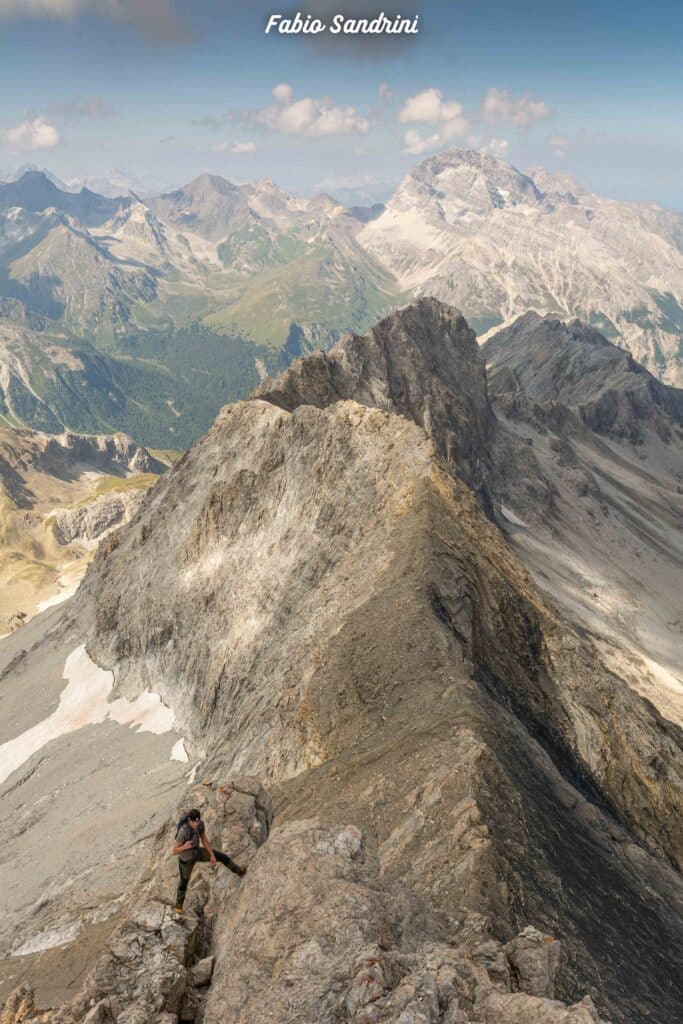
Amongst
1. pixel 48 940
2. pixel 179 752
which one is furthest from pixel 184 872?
pixel 179 752

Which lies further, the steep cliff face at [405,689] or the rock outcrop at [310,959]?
the steep cliff face at [405,689]

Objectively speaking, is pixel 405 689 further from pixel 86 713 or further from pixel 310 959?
pixel 86 713

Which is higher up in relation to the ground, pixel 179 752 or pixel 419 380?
pixel 419 380

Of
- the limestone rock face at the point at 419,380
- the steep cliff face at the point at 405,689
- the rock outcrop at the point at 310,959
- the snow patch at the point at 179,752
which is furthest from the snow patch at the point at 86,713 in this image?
the rock outcrop at the point at 310,959

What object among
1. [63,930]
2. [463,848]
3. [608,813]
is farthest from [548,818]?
[63,930]

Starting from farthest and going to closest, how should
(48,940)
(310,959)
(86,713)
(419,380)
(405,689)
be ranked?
(419,380) → (86,713) → (48,940) → (405,689) → (310,959)

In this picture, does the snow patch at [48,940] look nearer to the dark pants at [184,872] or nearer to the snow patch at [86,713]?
the dark pants at [184,872]

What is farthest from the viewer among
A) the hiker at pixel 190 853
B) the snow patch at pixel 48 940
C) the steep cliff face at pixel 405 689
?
the snow patch at pixel 48 940
